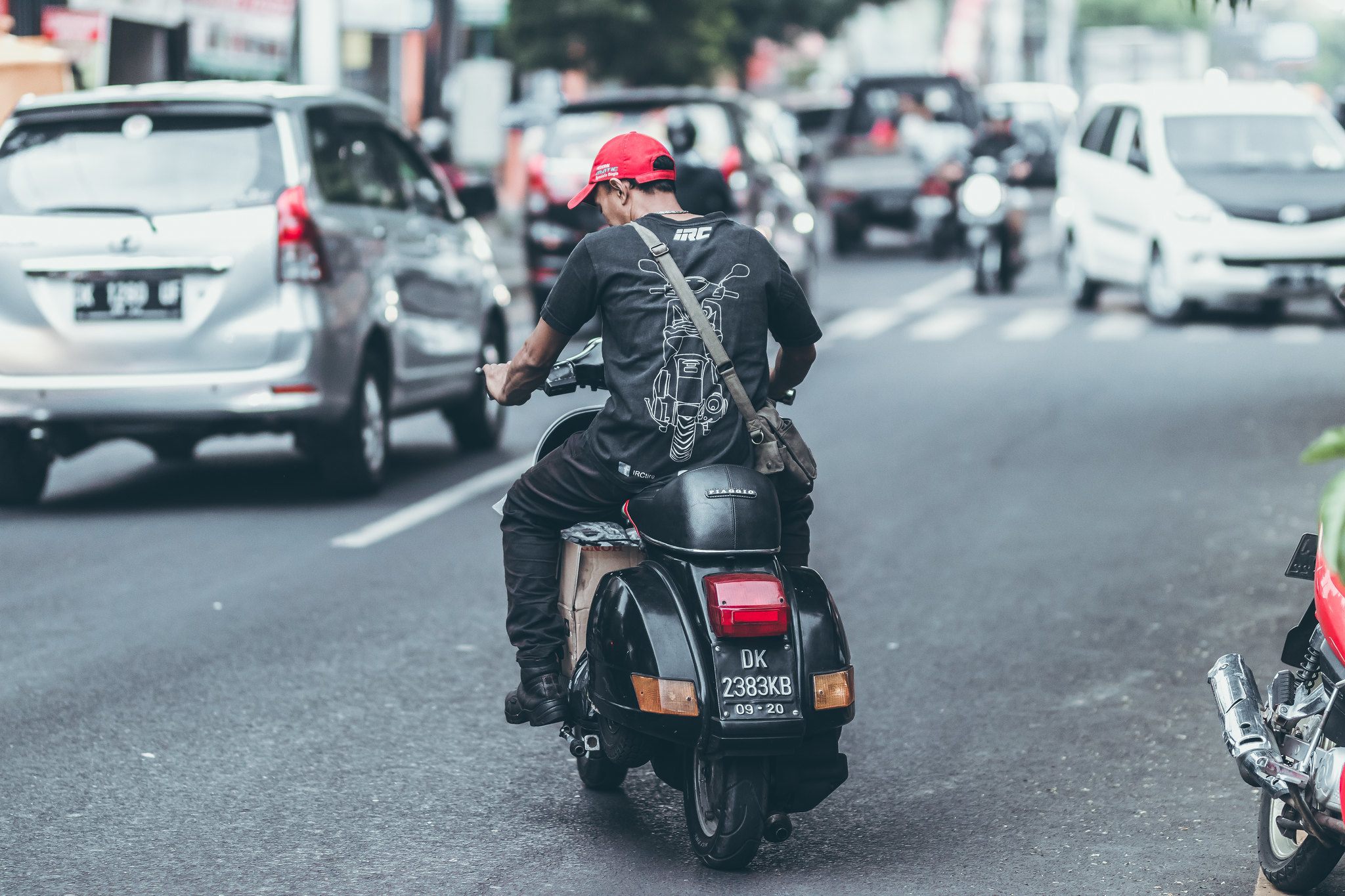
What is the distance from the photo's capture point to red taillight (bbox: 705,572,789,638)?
4688 mm

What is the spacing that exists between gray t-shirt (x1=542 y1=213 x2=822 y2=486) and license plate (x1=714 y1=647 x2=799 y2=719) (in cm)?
54

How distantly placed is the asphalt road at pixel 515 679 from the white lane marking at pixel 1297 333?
17.7 ft

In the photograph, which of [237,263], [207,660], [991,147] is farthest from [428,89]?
[207,660]

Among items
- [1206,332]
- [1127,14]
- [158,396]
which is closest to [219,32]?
[1206,332]

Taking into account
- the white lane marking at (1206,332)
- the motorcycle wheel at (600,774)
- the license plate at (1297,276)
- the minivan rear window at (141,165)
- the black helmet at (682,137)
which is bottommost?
the white lane marking at (1206,332)

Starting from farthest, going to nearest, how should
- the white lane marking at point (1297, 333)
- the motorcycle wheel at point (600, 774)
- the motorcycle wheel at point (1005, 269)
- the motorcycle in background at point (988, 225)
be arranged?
the motorcycle wheel at point (1005, 269), the motorcycle in background at point (988, 225), the white lane marking at point (1297, 333), the motorcycle wheel at point (600, 774)

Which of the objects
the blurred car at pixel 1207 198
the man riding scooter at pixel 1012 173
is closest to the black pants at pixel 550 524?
the blurred car at pixel 1207 198

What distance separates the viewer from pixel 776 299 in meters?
5.19

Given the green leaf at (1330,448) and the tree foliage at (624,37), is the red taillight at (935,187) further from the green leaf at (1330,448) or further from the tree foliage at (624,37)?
the green leaf at (1330,448)

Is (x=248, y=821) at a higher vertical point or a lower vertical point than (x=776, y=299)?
lower

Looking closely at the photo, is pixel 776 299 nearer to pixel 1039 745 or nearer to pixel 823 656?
pixel 823 656

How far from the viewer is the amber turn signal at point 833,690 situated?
477cm

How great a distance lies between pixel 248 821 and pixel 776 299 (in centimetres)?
180

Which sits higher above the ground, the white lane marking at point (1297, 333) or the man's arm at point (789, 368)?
the man's arm at point (789, 368)
